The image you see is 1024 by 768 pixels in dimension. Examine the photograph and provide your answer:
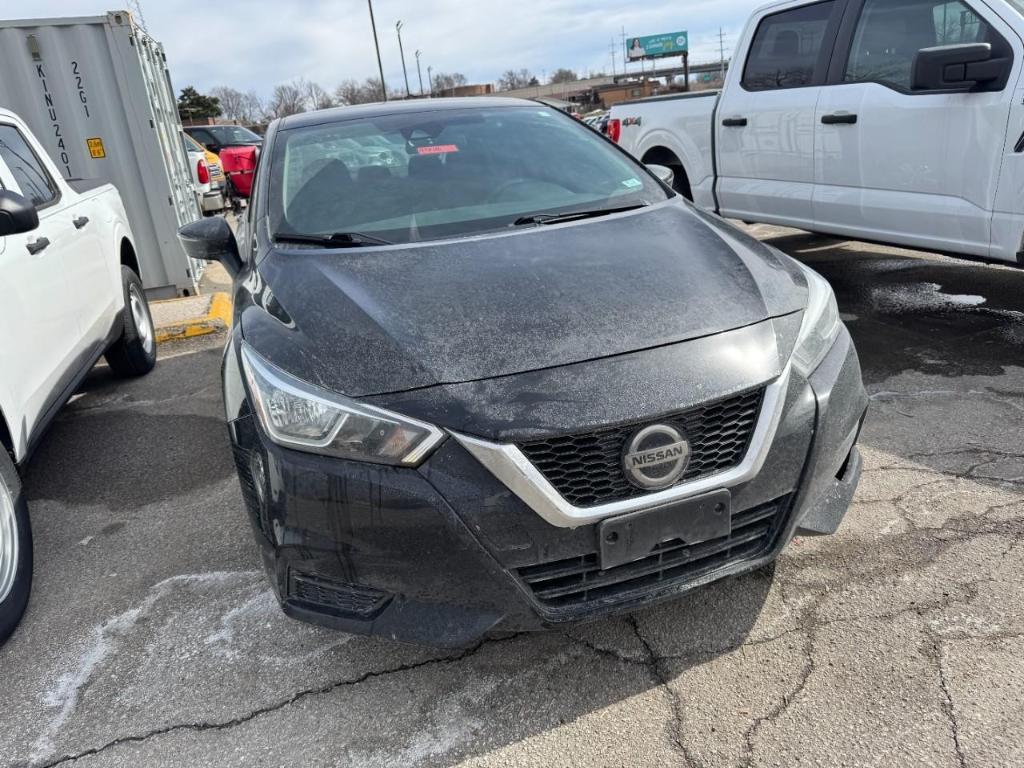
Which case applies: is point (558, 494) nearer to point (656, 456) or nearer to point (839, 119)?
point (656, 456)

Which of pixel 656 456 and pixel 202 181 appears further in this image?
pixel 202 181

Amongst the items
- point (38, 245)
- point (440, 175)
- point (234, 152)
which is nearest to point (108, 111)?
point (38, 245)

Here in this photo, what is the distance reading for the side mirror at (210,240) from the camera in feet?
10.7

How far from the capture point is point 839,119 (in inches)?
190

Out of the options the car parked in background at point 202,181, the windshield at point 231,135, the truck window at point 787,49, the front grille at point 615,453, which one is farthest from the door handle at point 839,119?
the windshield at point 231,135

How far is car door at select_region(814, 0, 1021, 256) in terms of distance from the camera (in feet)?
13.3

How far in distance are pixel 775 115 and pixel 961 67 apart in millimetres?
1535

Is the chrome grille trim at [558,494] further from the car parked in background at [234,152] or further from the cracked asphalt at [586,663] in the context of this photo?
the car parked in background at [234,152]

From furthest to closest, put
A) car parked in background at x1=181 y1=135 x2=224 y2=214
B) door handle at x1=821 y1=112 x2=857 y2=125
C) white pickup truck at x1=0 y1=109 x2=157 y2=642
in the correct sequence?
car parked in background at x1=181 y1=135 x2=224 y2=214
door handle at x1=821 y1=112 x2=857 y2=125
white pickup truck at x1=0 y1=109 x2=157 y2=642

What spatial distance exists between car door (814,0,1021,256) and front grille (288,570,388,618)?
3.85 meters

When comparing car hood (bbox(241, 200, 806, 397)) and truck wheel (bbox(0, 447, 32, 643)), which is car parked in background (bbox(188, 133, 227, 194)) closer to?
truck wheel (bbox(0, 447, 32, 643))

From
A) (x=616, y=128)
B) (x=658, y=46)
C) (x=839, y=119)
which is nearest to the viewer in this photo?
(x=839, y=119)

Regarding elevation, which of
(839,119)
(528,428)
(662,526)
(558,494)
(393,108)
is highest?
(393,108)

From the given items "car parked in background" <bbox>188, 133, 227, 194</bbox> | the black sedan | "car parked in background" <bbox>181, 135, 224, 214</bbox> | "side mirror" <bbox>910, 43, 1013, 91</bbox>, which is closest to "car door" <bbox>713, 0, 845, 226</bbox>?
"side mirror" <bbox>910, 43, 1013, 91</bbox>
